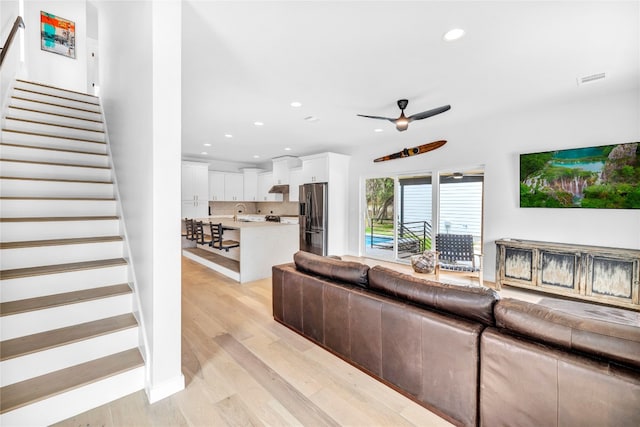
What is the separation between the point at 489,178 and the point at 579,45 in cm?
238

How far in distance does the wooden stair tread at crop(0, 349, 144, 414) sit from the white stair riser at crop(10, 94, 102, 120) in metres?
3.34

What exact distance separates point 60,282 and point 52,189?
113 cm

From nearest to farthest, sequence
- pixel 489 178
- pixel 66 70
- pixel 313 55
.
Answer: pixel 313 55, pixel 489 178, pixel 66 70

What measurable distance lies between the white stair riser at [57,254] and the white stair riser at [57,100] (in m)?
2.62

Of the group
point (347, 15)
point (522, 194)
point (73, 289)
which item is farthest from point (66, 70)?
point (522, 194)

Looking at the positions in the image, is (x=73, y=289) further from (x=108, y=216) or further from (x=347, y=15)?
(x=347, y=15)

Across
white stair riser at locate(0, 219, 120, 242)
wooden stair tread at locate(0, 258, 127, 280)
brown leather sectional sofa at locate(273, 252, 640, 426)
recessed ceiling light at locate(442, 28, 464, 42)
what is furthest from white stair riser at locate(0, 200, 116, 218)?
recessed ceiling light at locate(442, 28, 464, 42)

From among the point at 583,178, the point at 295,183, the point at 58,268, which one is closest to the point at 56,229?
the point at 58,268

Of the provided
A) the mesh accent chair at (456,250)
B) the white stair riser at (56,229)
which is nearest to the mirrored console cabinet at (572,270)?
the mesh accent chair at (456,250)

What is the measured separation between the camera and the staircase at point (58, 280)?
5.30 ft

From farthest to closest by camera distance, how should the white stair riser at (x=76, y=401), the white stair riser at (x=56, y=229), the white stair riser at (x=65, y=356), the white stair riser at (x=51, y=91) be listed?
the white stair riser at (x=51, y=91) < the white stair riser at (x=56, y=229) < the white stair riser at (x=65, y=356) < the white stair riser at (x=76, y=401)

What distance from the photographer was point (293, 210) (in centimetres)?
825

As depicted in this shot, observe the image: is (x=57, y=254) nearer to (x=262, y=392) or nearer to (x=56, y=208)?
(x=56, y=208)

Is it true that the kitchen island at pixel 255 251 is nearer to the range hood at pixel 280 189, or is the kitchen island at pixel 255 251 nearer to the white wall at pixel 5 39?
the range hood at pixel 280 189
